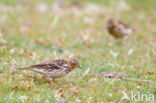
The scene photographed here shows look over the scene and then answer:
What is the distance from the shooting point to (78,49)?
11.6 metres

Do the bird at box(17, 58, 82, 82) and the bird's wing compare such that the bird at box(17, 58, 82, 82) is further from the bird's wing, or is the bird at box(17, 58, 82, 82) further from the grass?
the grass

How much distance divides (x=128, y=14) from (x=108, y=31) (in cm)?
449

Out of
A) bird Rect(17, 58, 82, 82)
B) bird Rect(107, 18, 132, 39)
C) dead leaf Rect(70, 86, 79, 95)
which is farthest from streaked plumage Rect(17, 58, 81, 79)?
bird Rect(107, 18, 132, 39)

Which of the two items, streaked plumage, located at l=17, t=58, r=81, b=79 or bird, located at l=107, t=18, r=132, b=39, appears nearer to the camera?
streaked plumage, located at l=17, t=58, r=81, b=79

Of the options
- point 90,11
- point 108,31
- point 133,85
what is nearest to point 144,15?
point 90,11

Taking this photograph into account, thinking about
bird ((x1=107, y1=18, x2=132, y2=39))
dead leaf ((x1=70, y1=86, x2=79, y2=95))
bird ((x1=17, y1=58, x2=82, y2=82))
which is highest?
bird ((x1=107, y1=18, x2=132, y2=39))

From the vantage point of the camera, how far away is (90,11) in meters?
18.0

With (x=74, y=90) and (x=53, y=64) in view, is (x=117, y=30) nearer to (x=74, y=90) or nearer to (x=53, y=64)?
(x=53, y=64)

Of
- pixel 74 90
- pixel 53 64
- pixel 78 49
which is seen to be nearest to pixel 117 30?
pixel 78 49

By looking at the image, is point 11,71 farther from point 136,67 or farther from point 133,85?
point 136,67

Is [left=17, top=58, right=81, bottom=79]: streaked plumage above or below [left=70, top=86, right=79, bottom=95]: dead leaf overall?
above

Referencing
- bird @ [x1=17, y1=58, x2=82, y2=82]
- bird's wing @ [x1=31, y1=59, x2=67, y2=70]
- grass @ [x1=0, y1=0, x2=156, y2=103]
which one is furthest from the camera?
bird's wing @ [x1=31, y1=59, x2=67, y2=70]

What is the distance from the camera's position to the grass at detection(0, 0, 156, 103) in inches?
259

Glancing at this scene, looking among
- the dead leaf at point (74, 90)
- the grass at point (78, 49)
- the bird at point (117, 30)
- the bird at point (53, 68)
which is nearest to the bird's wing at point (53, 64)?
the bird at point (53, 68)
